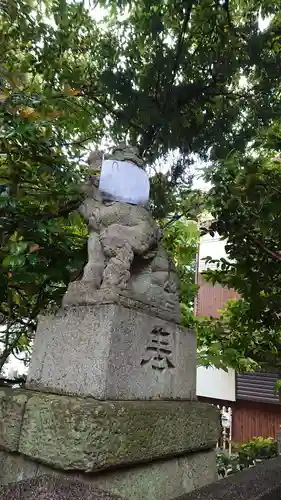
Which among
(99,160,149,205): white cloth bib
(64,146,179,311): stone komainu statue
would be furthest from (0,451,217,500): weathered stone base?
(99,160,149,205): white cloth bib

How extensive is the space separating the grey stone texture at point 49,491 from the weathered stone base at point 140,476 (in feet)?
1.25

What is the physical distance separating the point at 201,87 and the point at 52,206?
6.12 ft

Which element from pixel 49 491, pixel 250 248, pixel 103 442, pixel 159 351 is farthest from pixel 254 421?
pixel 49 491

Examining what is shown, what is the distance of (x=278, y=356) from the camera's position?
Answer: 461 centimetres

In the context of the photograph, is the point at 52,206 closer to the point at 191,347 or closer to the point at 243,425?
the point at 191,347

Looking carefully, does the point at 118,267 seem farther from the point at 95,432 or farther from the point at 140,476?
the point at 140,476

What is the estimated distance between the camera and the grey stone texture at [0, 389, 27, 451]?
181cm

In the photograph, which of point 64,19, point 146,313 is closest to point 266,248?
point 146,313

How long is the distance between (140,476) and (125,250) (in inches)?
49.6

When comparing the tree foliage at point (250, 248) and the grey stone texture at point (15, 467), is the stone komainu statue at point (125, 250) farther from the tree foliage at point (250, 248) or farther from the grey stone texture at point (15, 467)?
the tree foliage at point (250, 248)

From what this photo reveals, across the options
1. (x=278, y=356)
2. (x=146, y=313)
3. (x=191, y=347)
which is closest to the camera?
(x=146, y=313)

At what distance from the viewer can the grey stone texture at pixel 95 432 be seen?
Result: 1.55m

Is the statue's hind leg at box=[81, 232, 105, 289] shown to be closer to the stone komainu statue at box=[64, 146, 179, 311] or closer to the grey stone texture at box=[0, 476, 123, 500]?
the stone komainu statue at box=[64, 146, 179, 311]

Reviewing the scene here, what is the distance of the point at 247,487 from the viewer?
1677 millimetres
